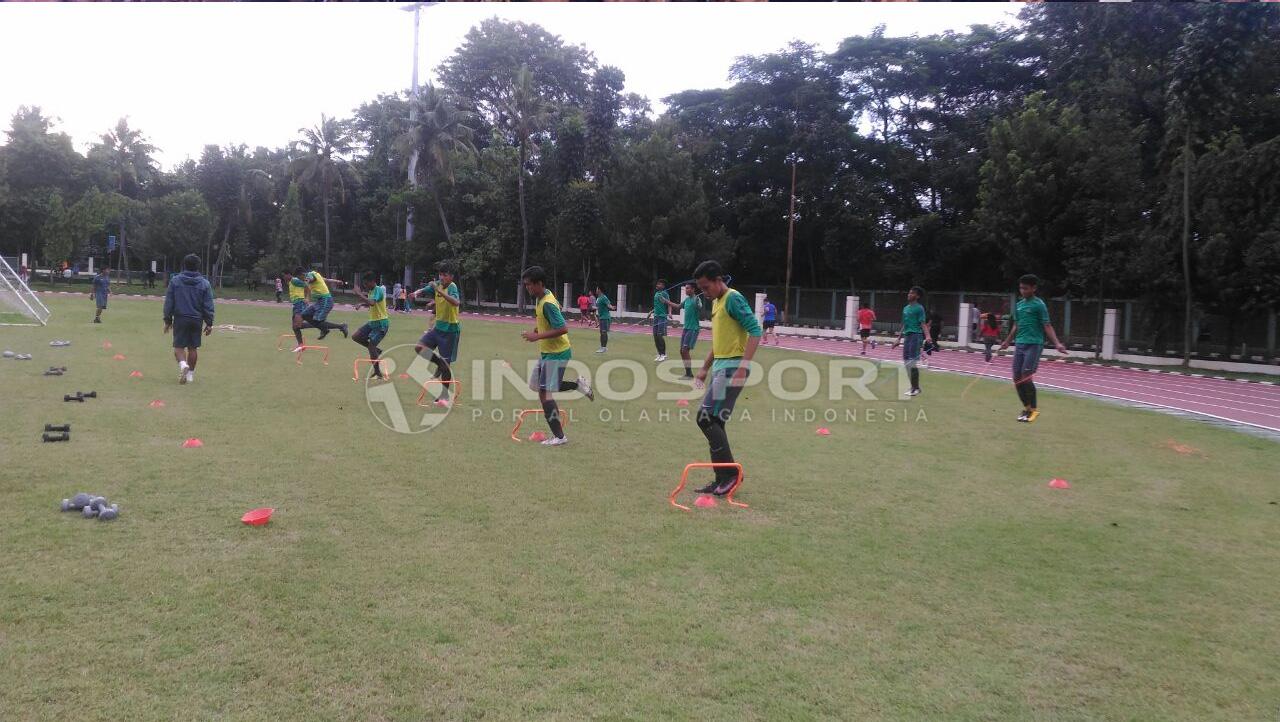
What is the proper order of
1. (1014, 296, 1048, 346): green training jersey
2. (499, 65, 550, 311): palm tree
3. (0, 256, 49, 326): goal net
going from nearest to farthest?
(1014, 296, 1048, 346): green training jersey, (0, 256, 49, 326): goal net, (499, 65, 550, 311): palm tree

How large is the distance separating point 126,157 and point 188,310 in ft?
205

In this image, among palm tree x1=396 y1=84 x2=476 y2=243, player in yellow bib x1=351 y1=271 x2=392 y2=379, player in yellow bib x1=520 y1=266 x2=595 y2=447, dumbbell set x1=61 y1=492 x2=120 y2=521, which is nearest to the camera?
dumbbell set x1=61 y1=492 x2=120 y2=521

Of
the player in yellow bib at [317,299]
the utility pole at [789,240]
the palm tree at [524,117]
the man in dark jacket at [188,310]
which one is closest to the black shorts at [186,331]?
the man in dark jacket at [188,310]

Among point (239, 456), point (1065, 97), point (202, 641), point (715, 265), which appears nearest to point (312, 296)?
point (239, 456)

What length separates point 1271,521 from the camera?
6734 millimetres

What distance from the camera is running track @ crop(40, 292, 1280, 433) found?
14.7 meters

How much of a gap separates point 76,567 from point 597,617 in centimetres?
299

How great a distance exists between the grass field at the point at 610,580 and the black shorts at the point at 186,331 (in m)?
3.35

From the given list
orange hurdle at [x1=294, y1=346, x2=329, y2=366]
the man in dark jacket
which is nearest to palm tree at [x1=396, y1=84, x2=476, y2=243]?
orange hurdle at [x1=294, y1=346, x2=329, y2=366]

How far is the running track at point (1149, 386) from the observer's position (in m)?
14.7

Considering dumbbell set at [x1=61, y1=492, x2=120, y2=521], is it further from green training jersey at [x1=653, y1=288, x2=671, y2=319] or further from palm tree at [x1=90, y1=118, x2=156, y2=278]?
palm tree at [x1=90, y1=118, x2=156, y2=278]

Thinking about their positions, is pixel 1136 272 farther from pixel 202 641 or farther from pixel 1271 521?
pixel 202 641

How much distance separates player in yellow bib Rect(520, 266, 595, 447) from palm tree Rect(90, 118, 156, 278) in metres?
62.0

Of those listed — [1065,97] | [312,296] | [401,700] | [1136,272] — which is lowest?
[401,700]
